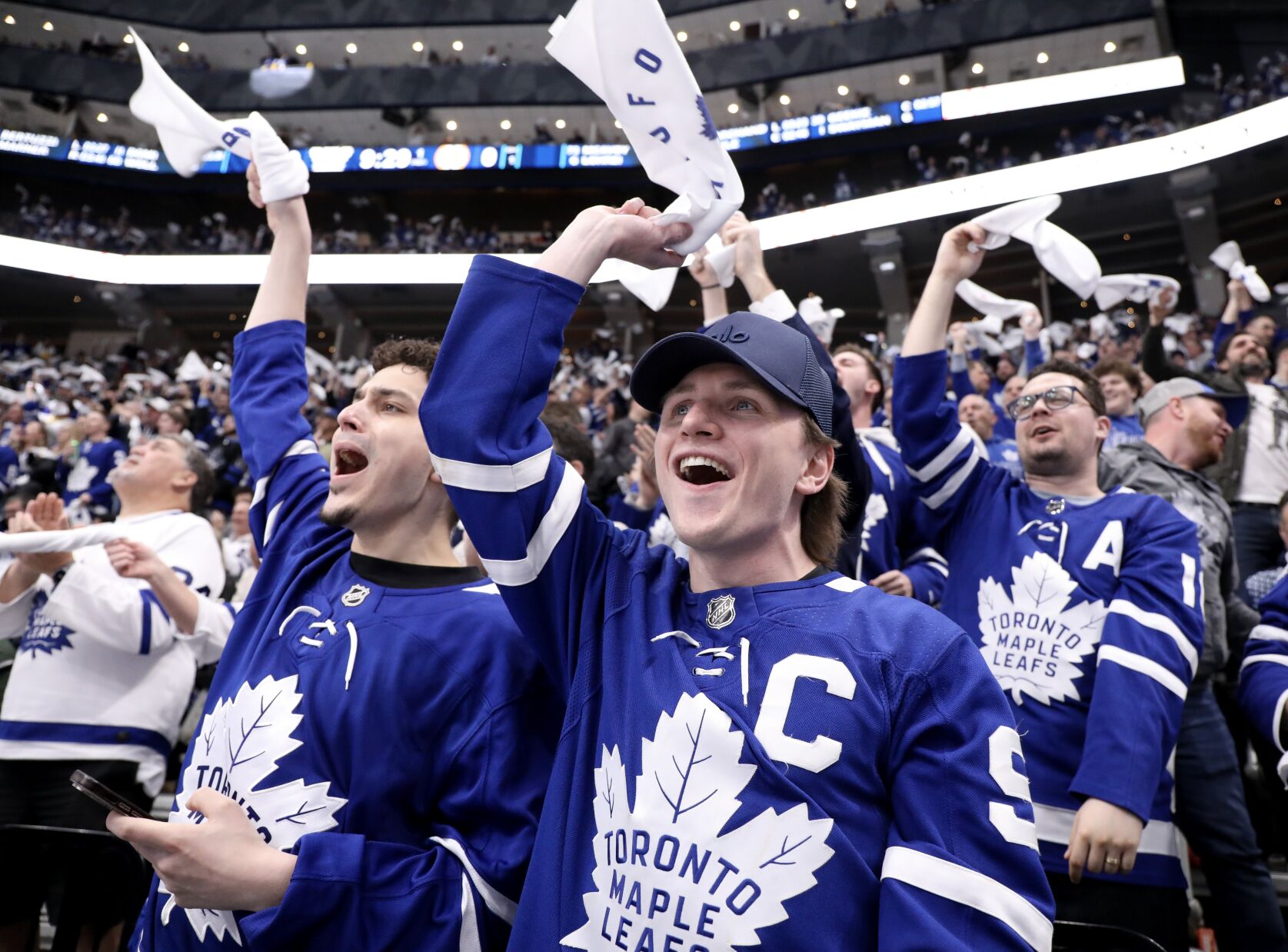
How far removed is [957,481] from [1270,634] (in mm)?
829

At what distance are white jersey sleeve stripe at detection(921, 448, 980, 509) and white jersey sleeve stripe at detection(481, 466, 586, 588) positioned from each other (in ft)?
4.99

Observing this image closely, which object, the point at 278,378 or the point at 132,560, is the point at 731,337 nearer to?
the point at 278,378

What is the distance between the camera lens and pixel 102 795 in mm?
1199

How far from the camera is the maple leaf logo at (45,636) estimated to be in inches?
100

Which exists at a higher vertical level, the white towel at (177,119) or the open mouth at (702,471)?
the white towel at (177,119)

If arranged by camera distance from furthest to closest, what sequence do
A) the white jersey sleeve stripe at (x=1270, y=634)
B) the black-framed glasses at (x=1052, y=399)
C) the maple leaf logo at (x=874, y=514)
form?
the maple leaf logo at (x=874, y=514) < the black-framed glasses at (x=1052, y=399) < the white jersey sleeve stripe at (x=1270, y=634)

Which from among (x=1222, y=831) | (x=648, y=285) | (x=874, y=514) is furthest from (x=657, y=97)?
(x=1222, y=831)

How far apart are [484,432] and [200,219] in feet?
89.9

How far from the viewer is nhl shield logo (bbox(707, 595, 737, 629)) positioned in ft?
4.31

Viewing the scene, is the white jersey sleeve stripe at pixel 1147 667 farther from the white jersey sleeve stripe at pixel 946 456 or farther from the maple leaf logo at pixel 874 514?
the maple leaf logo at pixel 874 514

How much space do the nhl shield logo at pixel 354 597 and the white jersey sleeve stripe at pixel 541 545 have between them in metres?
0.33

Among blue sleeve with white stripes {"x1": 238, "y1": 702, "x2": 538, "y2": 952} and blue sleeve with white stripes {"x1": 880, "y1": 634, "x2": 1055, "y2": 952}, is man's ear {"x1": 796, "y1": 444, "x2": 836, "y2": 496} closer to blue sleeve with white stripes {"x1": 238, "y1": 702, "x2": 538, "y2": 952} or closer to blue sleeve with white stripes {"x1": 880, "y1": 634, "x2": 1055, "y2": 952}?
blue sleeve with white stripes {"x1": 880, "y1": 634, "x2": 1055, "y2": 952}

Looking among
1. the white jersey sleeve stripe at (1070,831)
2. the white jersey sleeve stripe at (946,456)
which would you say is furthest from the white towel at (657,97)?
the white jersey sleeve stripe at (1070,831)

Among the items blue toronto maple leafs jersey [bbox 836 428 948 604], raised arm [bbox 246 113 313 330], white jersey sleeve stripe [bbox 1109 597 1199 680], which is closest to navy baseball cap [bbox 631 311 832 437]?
raised arm [bbox 246 113 313 330]
